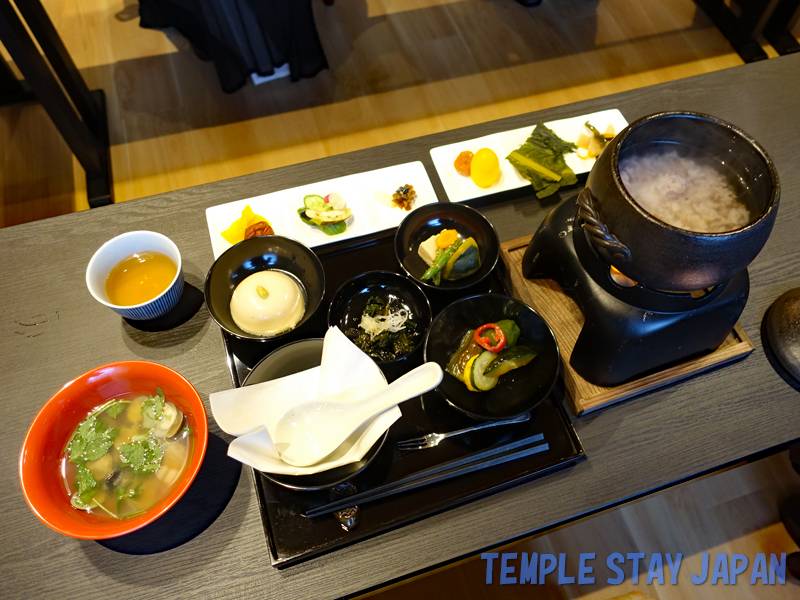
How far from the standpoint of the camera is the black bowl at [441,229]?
1.35m

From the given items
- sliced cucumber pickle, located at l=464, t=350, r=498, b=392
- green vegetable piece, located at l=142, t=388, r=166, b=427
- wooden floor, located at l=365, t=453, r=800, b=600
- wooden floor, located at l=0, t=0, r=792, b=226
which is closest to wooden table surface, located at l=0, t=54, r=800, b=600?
green vegetable piece, located at l=142, t=388, r=166, b=427

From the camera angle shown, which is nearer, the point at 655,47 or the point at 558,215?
the point at 558,215

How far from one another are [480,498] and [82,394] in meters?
0.87

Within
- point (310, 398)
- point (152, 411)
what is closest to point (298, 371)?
point (310, 398)

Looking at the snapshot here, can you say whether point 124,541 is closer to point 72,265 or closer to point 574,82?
point 72,265

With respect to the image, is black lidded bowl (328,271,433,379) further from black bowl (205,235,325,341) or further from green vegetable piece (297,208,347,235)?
green vegetable piece (297,208,347,235)

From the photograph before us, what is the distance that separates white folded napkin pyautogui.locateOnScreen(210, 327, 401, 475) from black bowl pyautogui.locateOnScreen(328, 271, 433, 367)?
198 mm

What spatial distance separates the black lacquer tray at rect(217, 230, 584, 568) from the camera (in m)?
1.07

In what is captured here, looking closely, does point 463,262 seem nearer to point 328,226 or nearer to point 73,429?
point 328,226

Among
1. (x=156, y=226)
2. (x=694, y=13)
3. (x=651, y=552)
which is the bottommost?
(x=651, y=552)

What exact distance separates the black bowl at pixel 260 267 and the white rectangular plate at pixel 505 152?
0.47 meters

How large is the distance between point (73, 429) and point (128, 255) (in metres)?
0.44

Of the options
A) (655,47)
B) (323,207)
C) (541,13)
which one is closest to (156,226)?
(323,207)

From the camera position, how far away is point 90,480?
103cm
